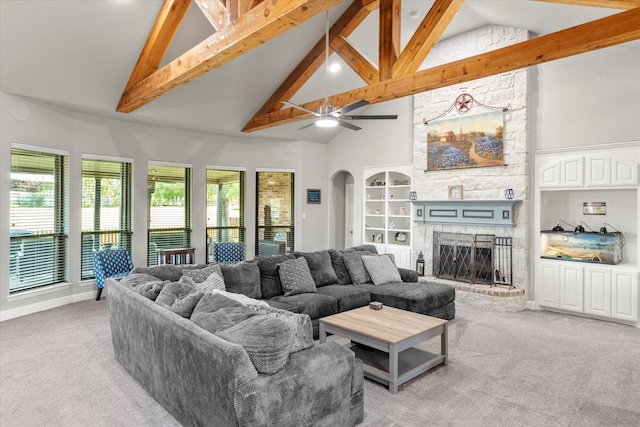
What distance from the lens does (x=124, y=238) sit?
6.59m

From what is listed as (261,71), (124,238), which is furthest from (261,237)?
(261,71)

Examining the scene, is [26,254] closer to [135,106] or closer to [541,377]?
[135,106]

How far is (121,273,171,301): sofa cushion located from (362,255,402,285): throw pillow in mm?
2737

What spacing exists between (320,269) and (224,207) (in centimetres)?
358

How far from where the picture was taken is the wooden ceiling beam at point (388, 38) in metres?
4.98

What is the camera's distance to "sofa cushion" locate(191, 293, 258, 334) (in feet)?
7.78

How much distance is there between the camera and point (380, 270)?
17.3 feet

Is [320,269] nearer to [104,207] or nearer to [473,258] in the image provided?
[473,258]

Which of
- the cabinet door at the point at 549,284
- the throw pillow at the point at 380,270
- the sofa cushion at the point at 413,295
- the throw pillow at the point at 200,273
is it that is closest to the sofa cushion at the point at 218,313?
the throw pillow at the point at 200,273

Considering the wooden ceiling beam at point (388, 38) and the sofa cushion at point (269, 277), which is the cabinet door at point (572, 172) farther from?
the sofa cushion at point (269, 277)

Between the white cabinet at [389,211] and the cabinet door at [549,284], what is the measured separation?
2.27 meters

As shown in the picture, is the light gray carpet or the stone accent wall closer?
the light gray carpet

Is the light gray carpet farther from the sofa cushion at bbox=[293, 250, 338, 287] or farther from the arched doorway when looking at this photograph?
the arched doorway

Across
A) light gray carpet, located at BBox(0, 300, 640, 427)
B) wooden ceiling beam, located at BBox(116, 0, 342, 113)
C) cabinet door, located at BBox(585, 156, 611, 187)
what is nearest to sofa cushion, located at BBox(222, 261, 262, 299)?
light gray carpet, located at BBox(0, 300, 640, 427)
